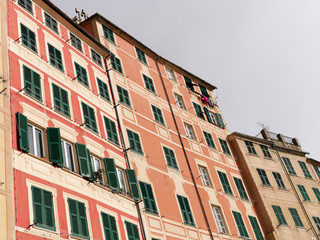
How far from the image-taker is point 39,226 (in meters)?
15.3

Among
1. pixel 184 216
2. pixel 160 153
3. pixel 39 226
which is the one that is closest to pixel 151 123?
pixel 160 153

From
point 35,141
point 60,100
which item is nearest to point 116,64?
point 60,100

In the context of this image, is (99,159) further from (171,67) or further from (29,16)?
(171,67)

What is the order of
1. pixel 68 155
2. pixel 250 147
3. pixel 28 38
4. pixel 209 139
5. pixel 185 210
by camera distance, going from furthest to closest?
pixel 250 147 → pixel 209 139 → pixel 185 210 → pixel 28 38 → pixel 68 155

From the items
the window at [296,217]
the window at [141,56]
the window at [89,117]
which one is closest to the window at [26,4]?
the window at [89,117]

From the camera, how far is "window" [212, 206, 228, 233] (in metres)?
28.2

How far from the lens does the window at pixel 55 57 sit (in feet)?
74.6

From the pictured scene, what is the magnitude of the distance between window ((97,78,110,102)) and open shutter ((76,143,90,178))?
20.0 feet

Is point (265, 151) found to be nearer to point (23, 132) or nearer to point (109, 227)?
point (109, 227)

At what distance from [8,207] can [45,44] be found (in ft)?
36.3

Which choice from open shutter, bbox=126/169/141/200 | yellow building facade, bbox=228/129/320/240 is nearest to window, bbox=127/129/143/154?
open shutter, bbox=126/169/141/200

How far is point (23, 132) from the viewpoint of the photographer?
677 inches

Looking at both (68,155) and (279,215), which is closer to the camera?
(68,155)

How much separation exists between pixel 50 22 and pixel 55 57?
10.2 feet
